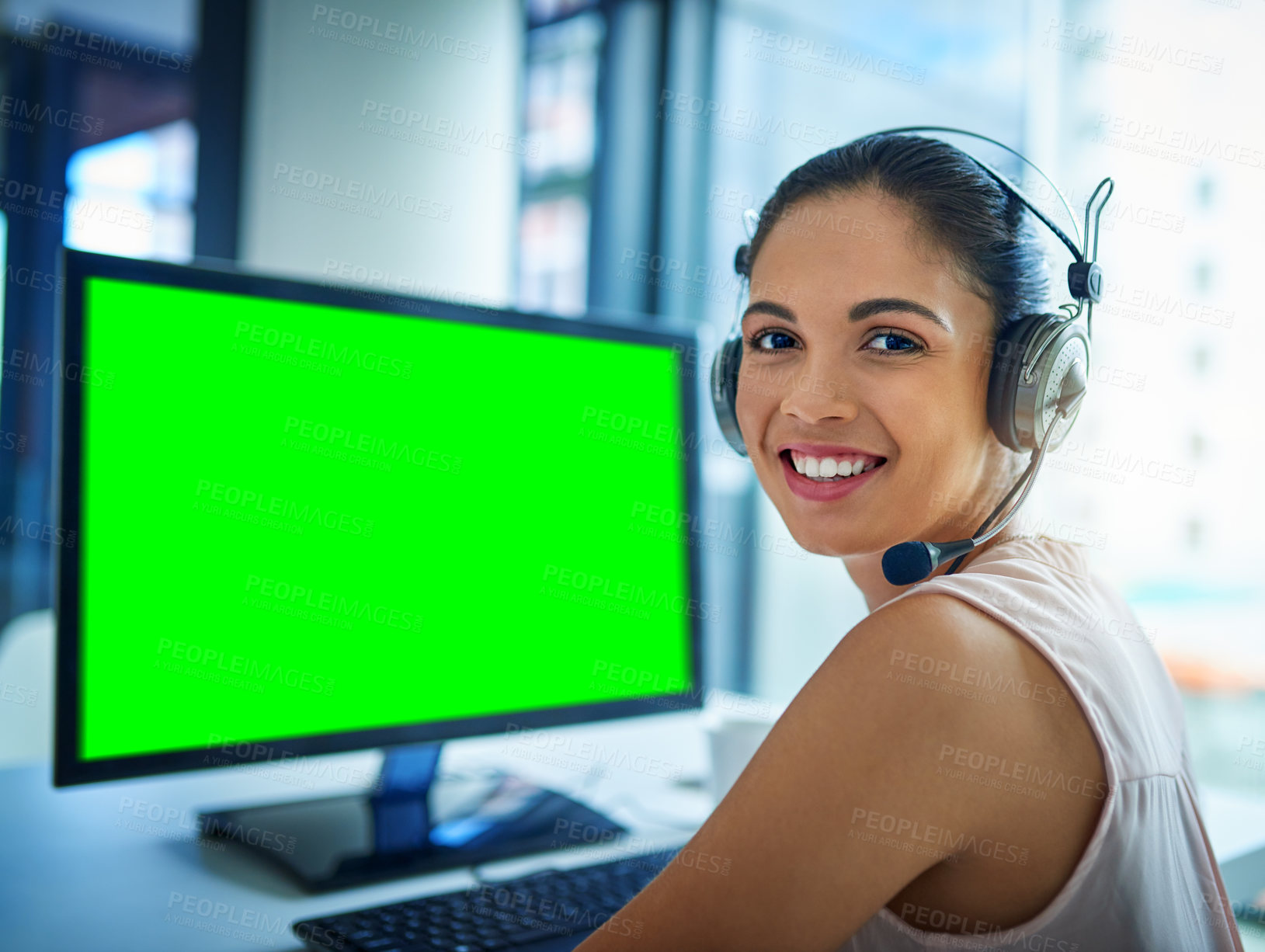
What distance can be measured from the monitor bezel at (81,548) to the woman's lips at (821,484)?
0.33 metres

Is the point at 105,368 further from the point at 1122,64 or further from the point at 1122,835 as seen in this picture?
the point at 1122,64

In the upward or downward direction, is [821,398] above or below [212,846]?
above

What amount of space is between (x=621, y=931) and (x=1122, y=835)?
13.1 inches

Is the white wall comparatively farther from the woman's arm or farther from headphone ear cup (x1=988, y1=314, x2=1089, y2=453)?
the woman's arm

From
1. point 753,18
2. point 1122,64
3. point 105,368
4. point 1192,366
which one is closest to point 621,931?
point 105,368

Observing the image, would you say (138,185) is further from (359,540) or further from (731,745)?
(731,745)

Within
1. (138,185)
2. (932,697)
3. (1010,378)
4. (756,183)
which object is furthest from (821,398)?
(138,185)

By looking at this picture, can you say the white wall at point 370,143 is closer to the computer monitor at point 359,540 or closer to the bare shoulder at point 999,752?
the computer monitor at point 359,540

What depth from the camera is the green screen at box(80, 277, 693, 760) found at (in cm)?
89

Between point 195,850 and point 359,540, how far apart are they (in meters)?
0.34

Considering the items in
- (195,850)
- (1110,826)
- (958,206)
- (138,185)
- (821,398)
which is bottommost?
(195,850)

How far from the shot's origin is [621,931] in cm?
65

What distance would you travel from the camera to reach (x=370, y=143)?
2299 millimetres

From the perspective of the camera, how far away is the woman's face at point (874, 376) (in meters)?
0.81
